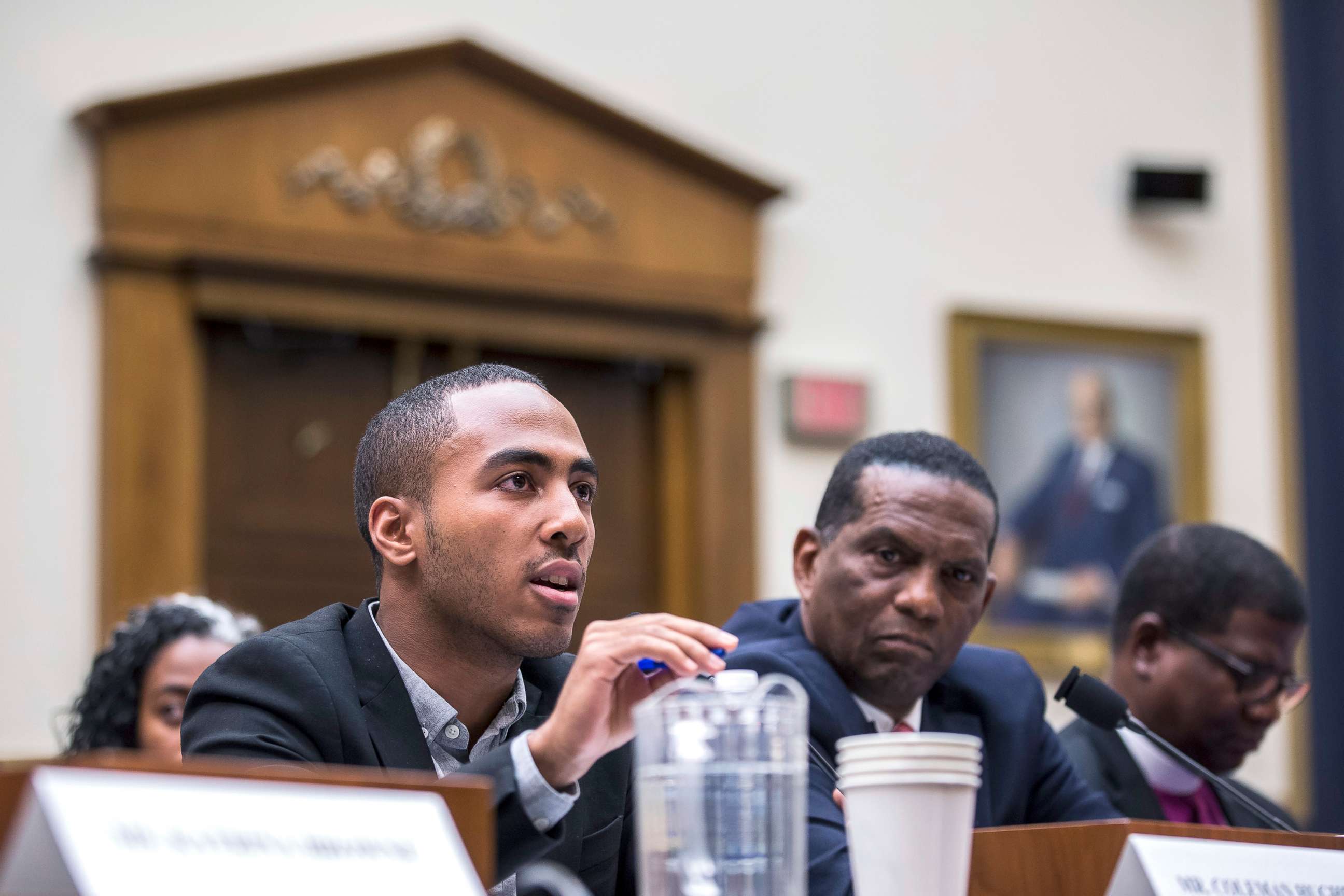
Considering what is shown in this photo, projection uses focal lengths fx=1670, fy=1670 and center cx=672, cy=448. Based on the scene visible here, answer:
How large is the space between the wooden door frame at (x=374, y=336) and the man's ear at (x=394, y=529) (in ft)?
9.46

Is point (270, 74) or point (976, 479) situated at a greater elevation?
point (270, 74)

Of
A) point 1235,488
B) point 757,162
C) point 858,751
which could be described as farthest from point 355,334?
point 858,751

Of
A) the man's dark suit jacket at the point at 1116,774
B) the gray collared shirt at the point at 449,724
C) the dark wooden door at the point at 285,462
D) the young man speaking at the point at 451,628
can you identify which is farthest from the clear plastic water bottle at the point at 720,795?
the dark wooden door at the point at 285,462

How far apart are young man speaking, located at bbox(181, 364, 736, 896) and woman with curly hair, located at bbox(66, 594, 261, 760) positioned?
1.10m

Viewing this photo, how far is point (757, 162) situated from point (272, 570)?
2.26 meters

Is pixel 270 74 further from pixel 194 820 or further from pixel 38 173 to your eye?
pixel 194 820

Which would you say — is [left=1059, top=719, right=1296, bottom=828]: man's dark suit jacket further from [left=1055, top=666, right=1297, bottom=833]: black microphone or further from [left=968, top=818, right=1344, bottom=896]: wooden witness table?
[left=968, top=818, right=1344, bottom=896]: wooden witness table

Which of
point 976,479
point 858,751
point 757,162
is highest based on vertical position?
point 757,162

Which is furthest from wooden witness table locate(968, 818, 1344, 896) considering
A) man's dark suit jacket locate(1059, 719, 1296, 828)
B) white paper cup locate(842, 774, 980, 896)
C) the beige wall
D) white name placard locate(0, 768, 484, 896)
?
the beige wall

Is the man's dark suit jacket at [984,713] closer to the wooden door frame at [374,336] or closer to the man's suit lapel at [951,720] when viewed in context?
the man's suit lapel at [951,720]

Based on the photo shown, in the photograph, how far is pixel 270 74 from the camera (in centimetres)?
517

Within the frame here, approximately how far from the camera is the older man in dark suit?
8.30ft

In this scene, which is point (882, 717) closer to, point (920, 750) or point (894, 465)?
point (894, 465)

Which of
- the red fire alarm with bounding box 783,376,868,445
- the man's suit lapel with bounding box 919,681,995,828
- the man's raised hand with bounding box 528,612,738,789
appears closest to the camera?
the man's raised hand with bounding box 528,612,738,789
